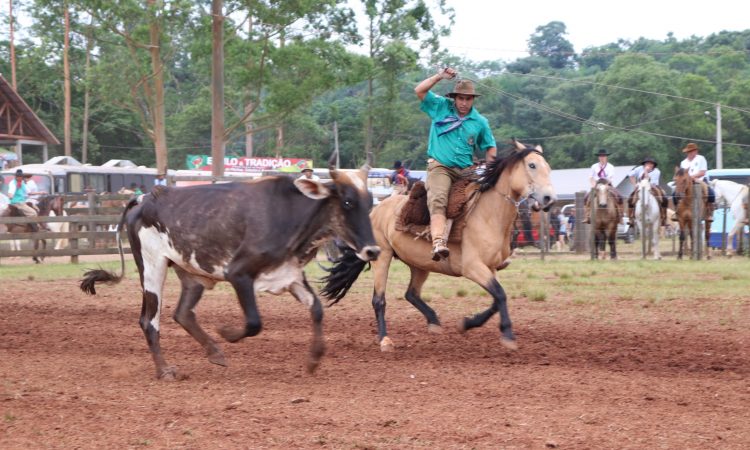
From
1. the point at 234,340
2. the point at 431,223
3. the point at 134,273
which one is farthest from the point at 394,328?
the point at 134,273

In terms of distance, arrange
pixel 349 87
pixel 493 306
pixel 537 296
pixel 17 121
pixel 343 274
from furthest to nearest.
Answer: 1. pixel 17 121
2. pixel 349 87
3. pixel 537 296
4. pixel 343 274
5. pixel 493 306

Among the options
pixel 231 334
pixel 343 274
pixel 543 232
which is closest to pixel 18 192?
pixel 543 232

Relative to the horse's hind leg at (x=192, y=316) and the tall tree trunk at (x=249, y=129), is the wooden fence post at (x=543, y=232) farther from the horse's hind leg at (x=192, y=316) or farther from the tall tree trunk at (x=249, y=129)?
the horse's hind leg at (x=192, y=316)

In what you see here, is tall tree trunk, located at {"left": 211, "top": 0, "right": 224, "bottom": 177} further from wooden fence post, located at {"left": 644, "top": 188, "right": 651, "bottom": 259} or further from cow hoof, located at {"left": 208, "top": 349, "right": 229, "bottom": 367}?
cow hoof, located at {"left": 208, "top": 349, "right": 229, "bottom": 367}

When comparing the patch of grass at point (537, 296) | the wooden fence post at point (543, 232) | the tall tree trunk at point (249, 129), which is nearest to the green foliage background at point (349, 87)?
the tall tree trunk at point (249, 129)

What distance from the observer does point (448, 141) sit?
34.0ft

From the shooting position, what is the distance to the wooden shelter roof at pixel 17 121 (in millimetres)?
43812

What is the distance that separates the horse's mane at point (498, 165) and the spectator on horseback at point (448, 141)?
→ 0.50ft

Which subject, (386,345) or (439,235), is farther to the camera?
(439,235)

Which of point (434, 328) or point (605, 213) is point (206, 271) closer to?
point (434, 328)

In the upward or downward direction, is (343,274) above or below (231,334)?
above

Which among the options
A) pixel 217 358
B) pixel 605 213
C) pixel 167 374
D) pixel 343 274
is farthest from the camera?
pixel 605 213

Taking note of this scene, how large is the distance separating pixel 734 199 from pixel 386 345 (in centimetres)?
1695

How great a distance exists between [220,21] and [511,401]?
68.4 ft
